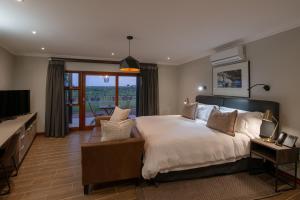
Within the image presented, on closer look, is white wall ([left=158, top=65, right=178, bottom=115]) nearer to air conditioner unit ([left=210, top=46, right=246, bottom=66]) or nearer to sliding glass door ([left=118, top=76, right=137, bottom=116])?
sliding glass door ([left=118, top=76, right=137, bottom=116])

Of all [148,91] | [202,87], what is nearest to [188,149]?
[202,87]

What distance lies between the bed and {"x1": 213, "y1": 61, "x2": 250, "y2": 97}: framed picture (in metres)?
0.63

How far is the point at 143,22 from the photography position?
101 inches

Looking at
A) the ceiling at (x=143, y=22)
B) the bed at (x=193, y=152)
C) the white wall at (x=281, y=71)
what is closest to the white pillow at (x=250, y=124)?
the bed at (x=193, y=152)

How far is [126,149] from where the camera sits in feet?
7.49

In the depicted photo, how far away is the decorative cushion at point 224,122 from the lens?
276cm

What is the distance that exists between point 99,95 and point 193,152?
13.6ft

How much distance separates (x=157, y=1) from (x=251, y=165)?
2.95 meters

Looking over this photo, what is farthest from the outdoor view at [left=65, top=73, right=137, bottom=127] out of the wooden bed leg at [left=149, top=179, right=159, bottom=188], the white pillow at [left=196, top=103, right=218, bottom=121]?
the wooden bed leg at [left=149, top=179, right=159, bottom=188]

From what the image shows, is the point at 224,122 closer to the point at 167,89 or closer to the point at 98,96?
the point at 167,89

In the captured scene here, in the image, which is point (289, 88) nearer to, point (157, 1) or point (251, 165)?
point (251, 165)

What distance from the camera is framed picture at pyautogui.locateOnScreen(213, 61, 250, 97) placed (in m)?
3.37

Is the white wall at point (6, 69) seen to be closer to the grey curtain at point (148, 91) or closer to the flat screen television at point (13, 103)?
the flat screen television at point (13, 103)

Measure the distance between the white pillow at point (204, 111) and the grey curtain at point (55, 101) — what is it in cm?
386
